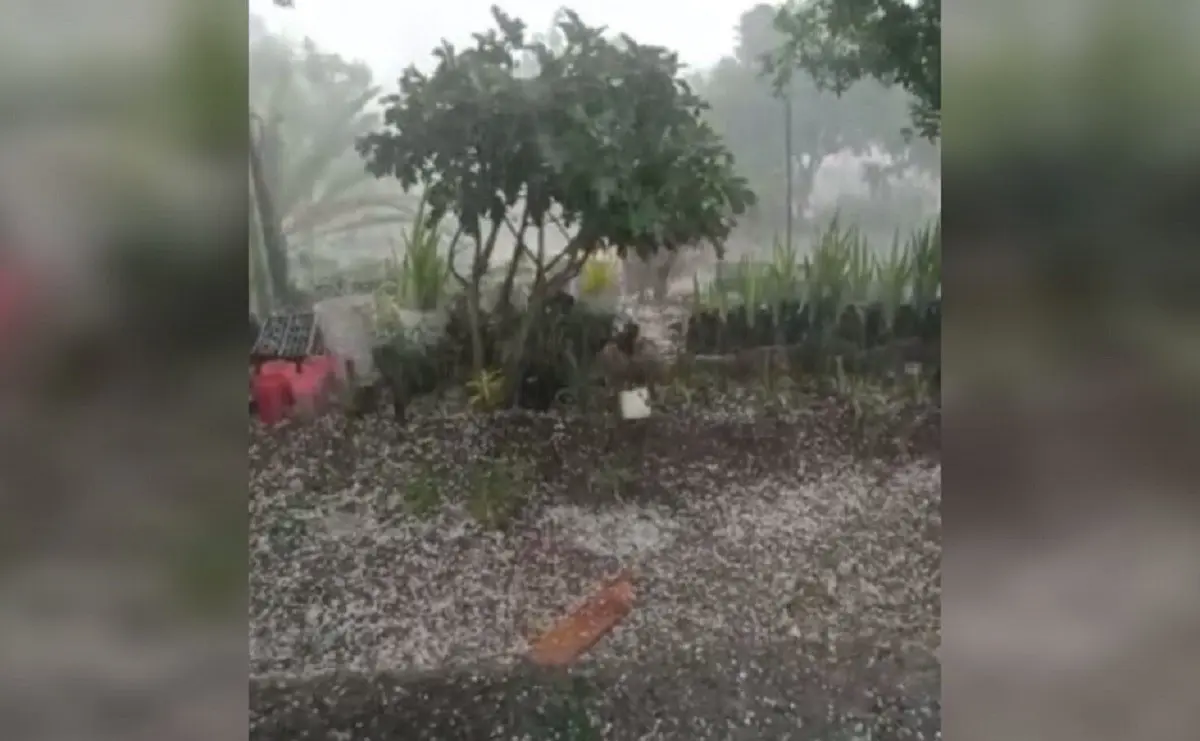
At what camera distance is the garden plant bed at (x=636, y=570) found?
3.64ft

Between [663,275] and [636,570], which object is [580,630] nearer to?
[636,570]

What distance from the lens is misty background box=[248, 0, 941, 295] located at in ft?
3.44

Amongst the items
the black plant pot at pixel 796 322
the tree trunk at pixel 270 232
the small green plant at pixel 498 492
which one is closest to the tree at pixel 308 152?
the tree trunk at pixel 270 232

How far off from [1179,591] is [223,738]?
103 centimetres

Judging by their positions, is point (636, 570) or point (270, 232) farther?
point (636, 570)

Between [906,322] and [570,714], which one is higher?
[906,322]

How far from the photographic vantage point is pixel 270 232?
1030 mm

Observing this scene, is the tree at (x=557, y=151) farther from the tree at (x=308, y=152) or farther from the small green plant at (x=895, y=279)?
the small green plant at (x=895, y=279)

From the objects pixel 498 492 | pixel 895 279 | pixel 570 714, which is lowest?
pixel 570 714

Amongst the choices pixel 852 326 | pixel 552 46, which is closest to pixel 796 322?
pixel 852 326

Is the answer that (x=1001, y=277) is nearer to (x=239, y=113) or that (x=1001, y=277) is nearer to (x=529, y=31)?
(x=529, y=31)

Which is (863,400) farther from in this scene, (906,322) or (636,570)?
(636,570)

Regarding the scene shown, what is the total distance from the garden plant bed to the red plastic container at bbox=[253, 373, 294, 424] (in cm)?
6

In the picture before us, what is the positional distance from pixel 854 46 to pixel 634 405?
49cm
